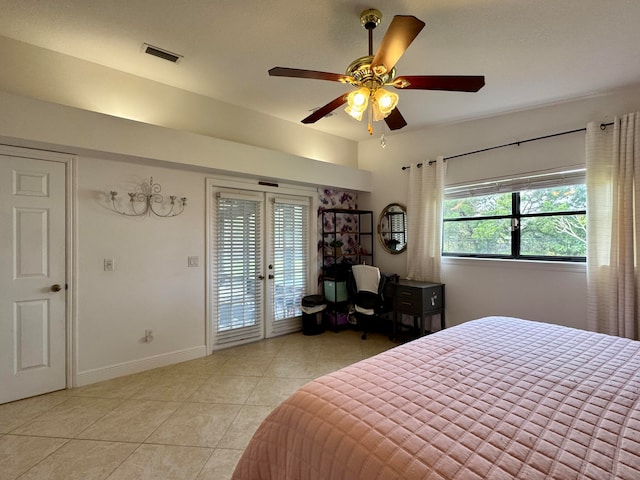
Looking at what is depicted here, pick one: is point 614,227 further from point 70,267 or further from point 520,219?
point 70,267

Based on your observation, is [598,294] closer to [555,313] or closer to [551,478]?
[555,313]

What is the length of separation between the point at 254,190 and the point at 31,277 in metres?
2.25

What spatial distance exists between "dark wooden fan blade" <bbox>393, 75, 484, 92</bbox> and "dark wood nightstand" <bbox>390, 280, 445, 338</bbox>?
7.78ft

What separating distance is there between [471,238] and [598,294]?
1320 mm

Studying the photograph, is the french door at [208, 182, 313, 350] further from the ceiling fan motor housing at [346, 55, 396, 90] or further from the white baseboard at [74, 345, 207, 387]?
the ceiling fan motor housing at [346, 55, 396, 90]

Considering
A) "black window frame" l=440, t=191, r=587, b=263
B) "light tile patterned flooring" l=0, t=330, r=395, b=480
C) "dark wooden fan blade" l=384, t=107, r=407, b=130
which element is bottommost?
"light tile patterned flooring" l=0, t=330, r=395, b=480

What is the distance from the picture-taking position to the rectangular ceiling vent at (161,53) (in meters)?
2.42

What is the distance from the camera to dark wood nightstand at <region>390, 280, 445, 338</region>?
11.9 feet

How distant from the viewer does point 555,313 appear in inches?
125

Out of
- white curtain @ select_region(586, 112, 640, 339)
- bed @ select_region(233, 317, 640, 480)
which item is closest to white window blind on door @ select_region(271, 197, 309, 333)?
bed @ select_region(233, 317, 640, 480)

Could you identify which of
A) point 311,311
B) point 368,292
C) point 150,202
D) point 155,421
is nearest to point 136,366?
point 155,421

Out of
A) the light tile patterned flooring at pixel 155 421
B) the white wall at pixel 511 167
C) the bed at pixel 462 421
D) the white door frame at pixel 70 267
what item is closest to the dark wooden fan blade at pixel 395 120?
the bed at pixel 462 421

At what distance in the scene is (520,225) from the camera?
3.47 meters

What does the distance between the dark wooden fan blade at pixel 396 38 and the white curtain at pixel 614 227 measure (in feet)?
8.27
